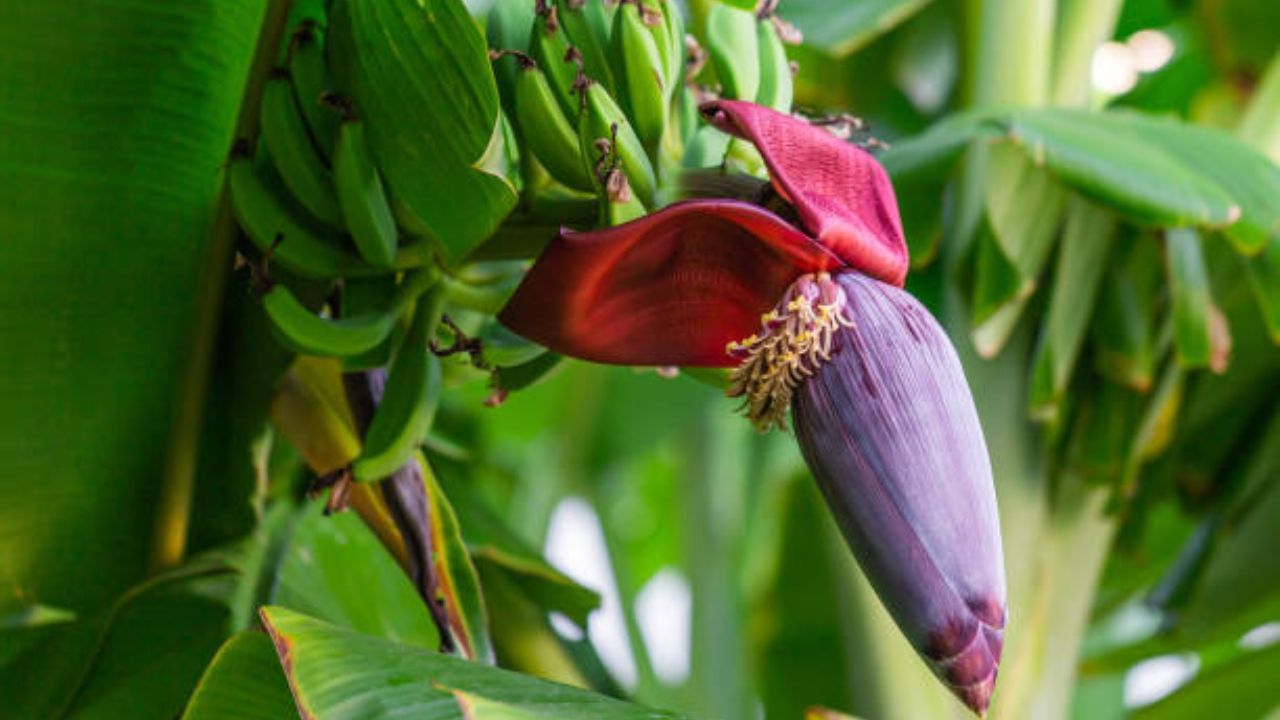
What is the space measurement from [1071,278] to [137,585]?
71 cm

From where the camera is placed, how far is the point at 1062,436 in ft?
4.14

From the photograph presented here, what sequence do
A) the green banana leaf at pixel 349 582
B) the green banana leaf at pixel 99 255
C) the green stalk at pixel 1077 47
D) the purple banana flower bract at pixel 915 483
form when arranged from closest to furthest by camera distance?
1. the purple banana flower bract at pixel 915 483
2. the green banana leaf at pixel 99 255
3. the green banana leaf at pixel 349 582
4. the green stalk at pixel 1077 47

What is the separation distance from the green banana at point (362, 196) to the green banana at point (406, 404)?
0.17 feet

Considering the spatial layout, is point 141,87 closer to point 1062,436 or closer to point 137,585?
point 137,585

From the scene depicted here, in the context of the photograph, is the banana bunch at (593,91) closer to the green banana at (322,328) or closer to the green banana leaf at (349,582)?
the green banana at (322,328)

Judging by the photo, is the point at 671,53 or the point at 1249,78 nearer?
the point at 671,53

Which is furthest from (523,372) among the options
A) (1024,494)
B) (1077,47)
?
(1077,47)

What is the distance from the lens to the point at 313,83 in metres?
0.71

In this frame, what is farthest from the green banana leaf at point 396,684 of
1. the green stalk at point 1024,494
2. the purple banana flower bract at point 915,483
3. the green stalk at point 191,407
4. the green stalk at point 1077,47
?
the green stalk at point 1077,47

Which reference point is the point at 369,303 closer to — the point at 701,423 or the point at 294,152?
the point at 294,152

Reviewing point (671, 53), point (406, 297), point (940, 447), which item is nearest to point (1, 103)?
point (406, 297)

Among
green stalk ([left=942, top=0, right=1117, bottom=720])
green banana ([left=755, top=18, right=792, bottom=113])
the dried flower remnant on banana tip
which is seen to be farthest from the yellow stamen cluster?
green stalk ([left=942, top=0, right=1117, bottom=720])

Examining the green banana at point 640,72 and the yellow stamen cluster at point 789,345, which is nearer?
the yellow stamen cluster at point 789,345

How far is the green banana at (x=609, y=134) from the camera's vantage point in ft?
2.07
